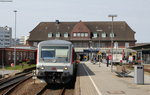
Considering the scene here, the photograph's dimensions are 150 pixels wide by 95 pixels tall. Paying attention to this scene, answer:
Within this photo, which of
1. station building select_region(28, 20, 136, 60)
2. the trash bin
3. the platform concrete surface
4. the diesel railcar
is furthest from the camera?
station building select_region(28, 20, 136, 60)

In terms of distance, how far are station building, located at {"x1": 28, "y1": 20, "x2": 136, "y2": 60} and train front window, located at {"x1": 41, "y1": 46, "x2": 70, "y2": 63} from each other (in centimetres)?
6543

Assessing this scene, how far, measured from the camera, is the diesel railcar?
1858 centimetres

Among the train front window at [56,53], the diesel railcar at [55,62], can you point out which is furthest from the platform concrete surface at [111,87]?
the train front window at [56,53]

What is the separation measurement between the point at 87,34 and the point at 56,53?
71482mm

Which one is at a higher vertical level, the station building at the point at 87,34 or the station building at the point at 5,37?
the station building at the point at 87,34

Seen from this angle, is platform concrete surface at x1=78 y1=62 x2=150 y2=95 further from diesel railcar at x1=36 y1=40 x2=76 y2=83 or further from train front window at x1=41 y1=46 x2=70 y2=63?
train front window at x1=41 y1=46 x2=70 y2=63

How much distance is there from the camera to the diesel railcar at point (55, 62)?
18578 millimetres

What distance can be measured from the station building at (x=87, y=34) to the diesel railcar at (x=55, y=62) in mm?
65403

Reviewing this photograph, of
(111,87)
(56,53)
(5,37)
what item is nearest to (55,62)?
(56,53)

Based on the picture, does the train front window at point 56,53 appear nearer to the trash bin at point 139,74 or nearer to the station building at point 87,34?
the trash bin at point 139,74

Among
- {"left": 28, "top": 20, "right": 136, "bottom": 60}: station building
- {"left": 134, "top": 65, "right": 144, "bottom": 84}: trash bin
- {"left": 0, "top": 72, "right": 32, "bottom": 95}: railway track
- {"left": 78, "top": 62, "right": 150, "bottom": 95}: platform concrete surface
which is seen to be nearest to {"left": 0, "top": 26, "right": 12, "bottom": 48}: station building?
{"left": 0, "top": 72, "right": 32, "bottom": 95}: railway track

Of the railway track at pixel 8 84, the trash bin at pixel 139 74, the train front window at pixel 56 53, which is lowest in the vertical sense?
the railway track at pixel 8 84

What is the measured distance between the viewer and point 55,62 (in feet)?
61.9

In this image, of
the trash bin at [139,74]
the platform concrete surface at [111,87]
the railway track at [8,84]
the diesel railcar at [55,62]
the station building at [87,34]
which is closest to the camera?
the platform concrete surface at [111,87]
